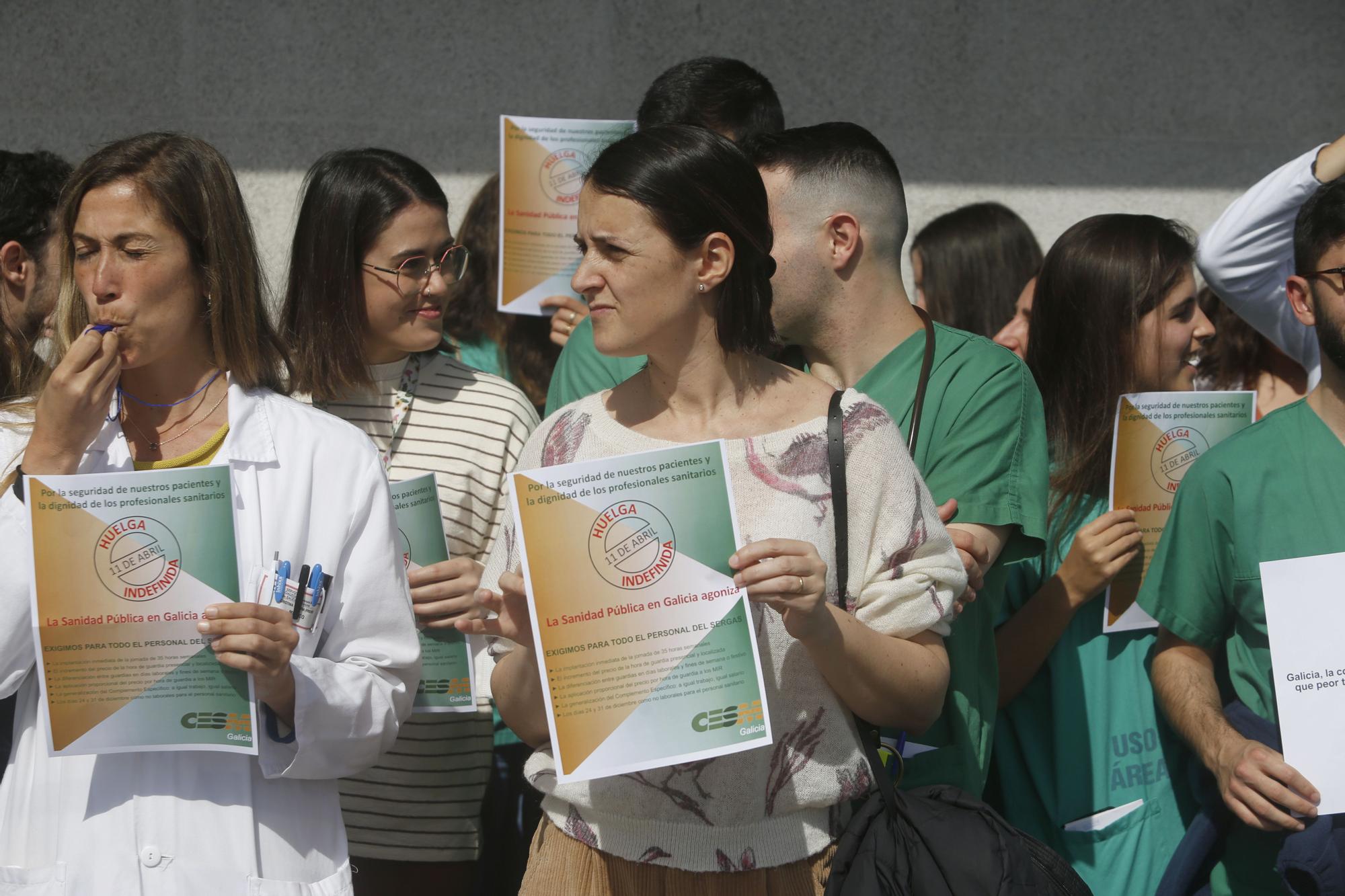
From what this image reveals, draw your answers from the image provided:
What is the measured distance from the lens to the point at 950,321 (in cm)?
452

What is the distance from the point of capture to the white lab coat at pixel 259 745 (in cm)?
206

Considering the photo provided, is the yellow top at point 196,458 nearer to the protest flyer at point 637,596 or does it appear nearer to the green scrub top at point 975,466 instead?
the protest flyer at point 637,596

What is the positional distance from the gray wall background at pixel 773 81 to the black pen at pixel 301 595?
2.81m

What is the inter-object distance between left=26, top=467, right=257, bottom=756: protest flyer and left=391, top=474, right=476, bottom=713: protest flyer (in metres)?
0.70

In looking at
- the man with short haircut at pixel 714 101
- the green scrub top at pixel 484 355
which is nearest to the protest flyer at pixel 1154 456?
the man with short haircut at pixel 714 101

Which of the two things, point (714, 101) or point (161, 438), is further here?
point (714, 101)

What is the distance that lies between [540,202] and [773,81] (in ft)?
4.73

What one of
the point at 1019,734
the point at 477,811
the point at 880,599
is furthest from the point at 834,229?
the point at 477,811

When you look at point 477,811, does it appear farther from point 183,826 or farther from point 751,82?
point 751,82

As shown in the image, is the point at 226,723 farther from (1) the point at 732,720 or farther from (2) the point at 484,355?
(2) the point at 484,355

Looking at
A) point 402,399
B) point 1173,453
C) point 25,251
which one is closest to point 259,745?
point 402,399

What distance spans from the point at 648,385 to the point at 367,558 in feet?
1.88

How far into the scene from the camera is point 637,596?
80.2 inches

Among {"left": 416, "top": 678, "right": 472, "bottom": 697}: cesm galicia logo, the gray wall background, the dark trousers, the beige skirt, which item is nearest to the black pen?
the beige skirt
